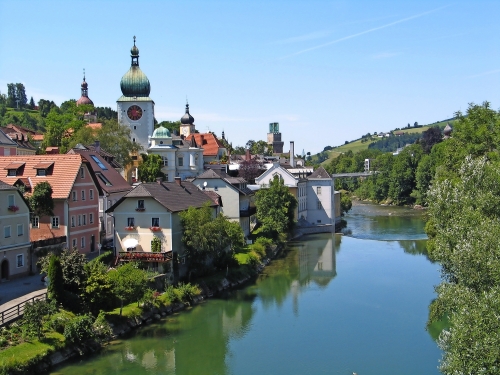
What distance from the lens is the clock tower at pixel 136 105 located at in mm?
66500

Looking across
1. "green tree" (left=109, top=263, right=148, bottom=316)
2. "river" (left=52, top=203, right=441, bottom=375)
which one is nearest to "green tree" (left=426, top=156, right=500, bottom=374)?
"river" (left=52, top=203, right=441, bottom=375)

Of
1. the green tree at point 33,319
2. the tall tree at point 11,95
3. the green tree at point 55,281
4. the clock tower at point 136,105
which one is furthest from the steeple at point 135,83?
the tall tree at point 11,95

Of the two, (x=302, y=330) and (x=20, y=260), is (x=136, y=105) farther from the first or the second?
(x=302, y=330)

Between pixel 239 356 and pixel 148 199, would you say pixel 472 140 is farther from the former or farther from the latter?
pixel 239 356

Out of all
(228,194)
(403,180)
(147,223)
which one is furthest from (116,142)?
(403,180)

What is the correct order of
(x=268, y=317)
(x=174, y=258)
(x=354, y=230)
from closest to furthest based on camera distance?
(x=268, y=317) < (x=174, y=258) < (x=354, y=230)

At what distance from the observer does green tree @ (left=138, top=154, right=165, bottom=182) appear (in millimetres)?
56159

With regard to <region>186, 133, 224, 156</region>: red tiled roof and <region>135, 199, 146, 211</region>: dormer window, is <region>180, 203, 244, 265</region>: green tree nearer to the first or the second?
<region>135, 199, 146, 211</region>: dormer window

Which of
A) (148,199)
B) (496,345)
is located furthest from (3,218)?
(496,345)

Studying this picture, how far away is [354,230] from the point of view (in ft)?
203

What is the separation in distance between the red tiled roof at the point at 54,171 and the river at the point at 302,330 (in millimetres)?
9272

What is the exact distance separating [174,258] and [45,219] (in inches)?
269

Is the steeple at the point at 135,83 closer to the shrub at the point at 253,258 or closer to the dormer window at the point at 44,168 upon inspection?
the shrub at the point at 253,258

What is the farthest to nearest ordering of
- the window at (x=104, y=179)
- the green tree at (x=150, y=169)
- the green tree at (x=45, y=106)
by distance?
the green tree at (x=45, y=106)
the green tree at (x=150, y=169)
the window at (x=104, y=179)
